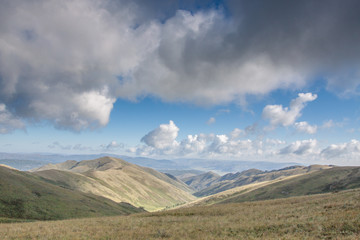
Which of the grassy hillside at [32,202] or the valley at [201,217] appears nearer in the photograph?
the valley at [201,217]

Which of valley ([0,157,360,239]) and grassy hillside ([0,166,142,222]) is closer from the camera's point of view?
valley ([0,157,360,239])

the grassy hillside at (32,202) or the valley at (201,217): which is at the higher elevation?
the valley at (201,217)

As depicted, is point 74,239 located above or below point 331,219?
below

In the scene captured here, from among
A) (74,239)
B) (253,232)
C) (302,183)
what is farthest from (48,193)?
(302,183)

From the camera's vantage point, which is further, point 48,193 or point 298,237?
point 48,193

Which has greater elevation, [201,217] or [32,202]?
[201,217]

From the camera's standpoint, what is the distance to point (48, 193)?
84000 millimetres

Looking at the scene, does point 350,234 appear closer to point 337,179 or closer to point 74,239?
point 74,239

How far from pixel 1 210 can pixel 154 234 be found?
61678 millimetres

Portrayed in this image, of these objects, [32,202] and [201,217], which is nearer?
[201,217]

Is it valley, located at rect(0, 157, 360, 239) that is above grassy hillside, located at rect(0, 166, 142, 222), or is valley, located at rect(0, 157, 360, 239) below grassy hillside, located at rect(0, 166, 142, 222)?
above

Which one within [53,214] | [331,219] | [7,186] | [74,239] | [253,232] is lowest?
[53,214]

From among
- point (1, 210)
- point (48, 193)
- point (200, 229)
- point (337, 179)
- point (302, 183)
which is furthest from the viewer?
point (302, 183)

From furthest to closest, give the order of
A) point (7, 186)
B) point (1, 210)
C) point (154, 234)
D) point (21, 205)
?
point (7, 186) → point (21, 205) → point (1, 210) → point (154, 234)
